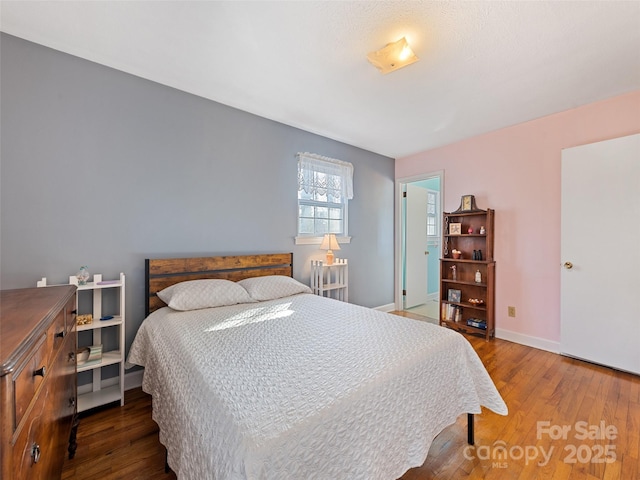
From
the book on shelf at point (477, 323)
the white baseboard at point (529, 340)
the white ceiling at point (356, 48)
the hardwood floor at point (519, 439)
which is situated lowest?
the hardwood floor at point (519, 439)

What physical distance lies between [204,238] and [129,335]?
0.96 metres

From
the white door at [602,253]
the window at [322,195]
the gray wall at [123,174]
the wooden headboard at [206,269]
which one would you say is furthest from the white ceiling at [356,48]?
the wooden headboard at [206,269]

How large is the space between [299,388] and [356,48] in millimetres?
2068

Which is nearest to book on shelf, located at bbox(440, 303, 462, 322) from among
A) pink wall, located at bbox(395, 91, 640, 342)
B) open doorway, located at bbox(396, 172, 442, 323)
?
open doorway, located at bbox(396, 172, 442, 323)

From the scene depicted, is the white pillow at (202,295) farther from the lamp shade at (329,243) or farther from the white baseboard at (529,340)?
the white baseboard at (529,340)

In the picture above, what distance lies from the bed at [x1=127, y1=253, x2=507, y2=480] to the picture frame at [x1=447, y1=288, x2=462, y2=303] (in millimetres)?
2134

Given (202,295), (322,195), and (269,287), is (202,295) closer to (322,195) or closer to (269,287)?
(269,287)

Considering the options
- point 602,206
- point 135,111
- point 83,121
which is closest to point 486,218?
point 602,206

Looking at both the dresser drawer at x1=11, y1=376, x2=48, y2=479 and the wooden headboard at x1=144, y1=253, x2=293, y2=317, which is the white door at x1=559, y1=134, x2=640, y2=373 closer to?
the wooden headboard at x1=144, y1=253, x2=293, y2=317

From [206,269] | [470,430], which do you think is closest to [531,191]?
[470,430]

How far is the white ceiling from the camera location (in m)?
1.57

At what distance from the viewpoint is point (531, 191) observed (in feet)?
9.91

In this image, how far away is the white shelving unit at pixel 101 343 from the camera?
74.0 inches

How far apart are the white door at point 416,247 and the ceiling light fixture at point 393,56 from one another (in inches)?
106
